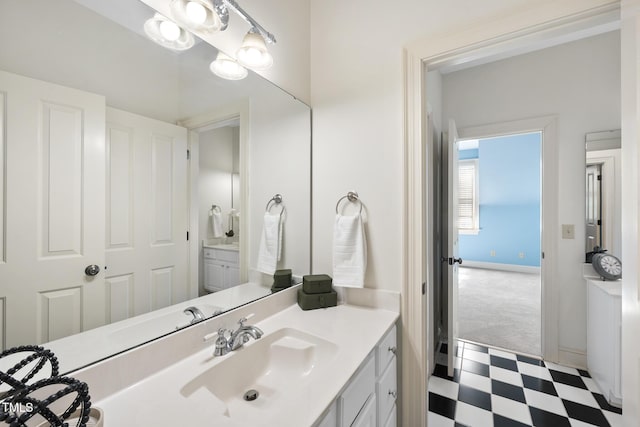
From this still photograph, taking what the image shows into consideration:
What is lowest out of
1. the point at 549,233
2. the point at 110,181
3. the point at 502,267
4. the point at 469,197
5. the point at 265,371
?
the point at 502,267

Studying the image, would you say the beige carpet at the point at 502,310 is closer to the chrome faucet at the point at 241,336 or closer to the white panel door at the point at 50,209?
the chrome faucet at the point at 241,336

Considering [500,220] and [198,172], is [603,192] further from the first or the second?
[500,220]

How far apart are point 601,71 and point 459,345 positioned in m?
2.56

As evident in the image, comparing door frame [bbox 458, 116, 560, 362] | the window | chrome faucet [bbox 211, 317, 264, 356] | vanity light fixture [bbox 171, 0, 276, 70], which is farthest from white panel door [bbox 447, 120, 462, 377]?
the window

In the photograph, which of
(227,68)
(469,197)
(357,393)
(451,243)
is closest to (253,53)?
(227,68)

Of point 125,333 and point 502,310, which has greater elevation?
point 125,333

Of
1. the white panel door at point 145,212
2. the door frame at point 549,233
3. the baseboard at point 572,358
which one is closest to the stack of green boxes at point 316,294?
the white panel door at point 145,212

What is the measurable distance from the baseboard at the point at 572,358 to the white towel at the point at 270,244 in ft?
8.17

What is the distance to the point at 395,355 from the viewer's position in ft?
4.15

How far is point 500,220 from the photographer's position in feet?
17.9

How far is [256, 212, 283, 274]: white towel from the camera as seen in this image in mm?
1314

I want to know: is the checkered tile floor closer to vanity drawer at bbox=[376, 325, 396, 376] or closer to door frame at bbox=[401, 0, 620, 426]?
door frame at bbox=[401, 0, 620, 426]

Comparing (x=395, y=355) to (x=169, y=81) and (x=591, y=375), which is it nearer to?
(x=169, y=81)

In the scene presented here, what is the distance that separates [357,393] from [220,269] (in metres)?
0.68
